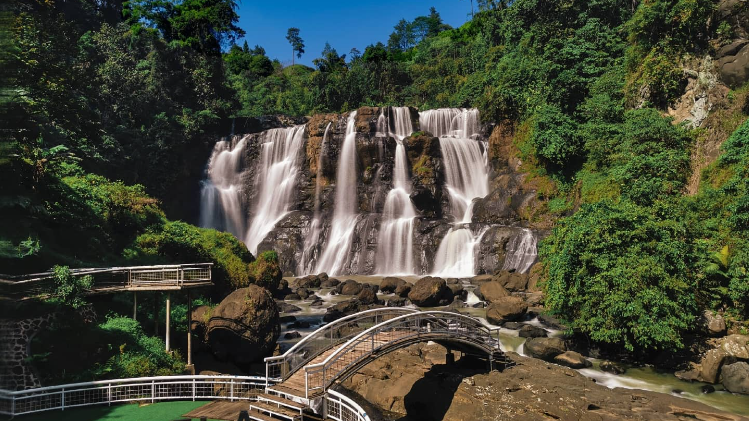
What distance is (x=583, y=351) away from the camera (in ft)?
71.2

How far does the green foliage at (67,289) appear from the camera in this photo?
16500 millimetres

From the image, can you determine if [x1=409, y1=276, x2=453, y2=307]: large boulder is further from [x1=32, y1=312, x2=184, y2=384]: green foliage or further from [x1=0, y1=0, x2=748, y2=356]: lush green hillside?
[x1=32, y1=312, x2=184, y2=384]: green foliage

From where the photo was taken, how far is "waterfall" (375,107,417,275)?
42.6 m

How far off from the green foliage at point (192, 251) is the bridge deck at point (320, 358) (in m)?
15.7

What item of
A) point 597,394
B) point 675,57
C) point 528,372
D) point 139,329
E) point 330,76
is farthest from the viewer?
point 330,76

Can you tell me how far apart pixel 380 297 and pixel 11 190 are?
72.4 ft

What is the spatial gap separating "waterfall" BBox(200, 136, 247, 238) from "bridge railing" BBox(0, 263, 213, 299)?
110 ft

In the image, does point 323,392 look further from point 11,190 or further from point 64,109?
point 64,109

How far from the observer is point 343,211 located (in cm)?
4969

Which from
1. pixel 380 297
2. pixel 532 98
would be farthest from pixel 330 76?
pixel 380 297

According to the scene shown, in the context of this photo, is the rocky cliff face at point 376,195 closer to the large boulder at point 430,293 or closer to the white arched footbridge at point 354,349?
the large boulder at point 430,293

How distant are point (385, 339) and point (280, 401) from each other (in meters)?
4.40

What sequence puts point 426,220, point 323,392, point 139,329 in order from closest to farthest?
point 323,392
point 139,329
point 426,220

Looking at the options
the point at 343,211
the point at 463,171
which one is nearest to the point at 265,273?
the point at 343,211
